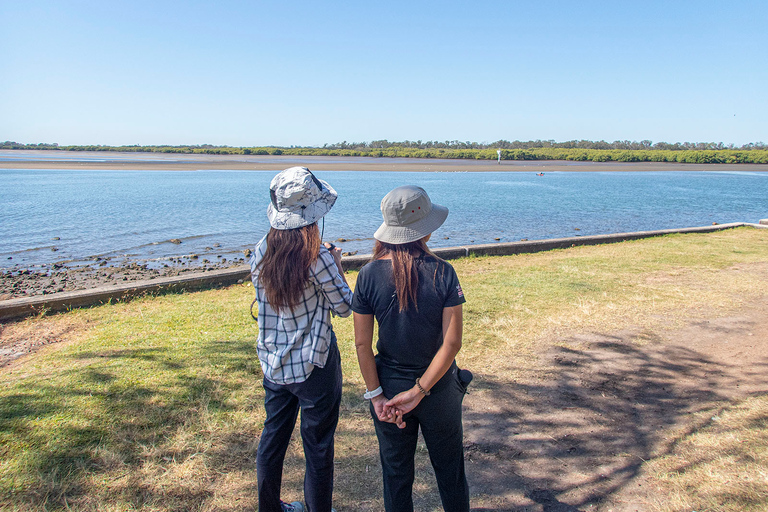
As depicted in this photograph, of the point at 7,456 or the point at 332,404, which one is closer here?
the point at 332,404

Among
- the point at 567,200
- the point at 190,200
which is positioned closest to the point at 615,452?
the point at 190,200

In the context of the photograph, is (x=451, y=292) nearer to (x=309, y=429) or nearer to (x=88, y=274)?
(x=309, y=429)

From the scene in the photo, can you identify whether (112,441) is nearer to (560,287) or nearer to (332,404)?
(332,404)

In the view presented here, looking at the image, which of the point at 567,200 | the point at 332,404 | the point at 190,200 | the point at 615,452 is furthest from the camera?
the point at 567,200

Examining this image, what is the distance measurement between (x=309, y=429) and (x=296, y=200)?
1.16m

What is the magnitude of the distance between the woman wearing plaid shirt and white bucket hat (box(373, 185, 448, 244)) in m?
0.35

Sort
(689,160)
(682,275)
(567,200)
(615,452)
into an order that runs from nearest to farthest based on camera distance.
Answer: (615,452), (682,275), (567,200), (689,160)

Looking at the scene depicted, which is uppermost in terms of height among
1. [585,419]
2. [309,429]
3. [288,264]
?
[288,264]

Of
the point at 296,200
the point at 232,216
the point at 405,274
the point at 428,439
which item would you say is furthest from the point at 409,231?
the point at 232,216

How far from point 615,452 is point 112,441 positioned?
11.7ft

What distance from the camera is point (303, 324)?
2412mm

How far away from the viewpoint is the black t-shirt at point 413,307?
2143mm

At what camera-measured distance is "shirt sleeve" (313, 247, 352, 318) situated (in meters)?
2.36

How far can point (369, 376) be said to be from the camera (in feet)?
7.53
